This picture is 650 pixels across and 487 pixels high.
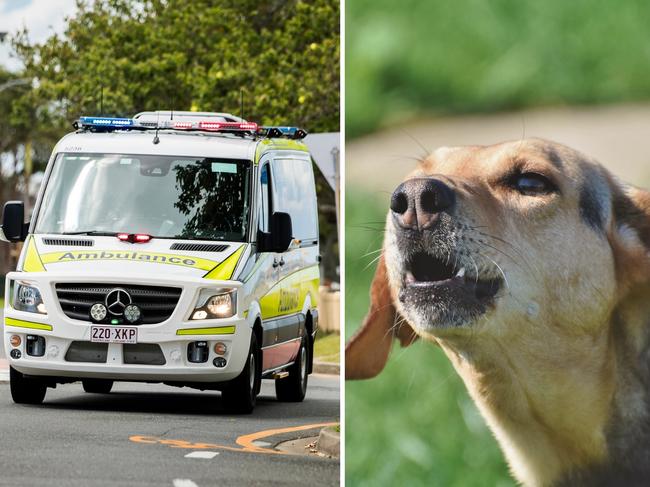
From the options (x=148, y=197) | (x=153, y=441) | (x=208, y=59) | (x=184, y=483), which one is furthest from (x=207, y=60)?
(x=184, y=483)

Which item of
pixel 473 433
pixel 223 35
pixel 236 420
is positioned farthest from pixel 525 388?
pixel 223 35

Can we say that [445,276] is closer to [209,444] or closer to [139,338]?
[209,444]

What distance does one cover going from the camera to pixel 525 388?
645 centimetres

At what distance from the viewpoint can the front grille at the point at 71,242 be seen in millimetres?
13742

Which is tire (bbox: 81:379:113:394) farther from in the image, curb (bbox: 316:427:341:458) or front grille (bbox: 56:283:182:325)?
curb (bbox: 316:427:341:458)

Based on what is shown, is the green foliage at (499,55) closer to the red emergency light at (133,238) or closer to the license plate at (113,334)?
the license plate at (113,334)

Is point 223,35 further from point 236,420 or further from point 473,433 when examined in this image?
point 473,433

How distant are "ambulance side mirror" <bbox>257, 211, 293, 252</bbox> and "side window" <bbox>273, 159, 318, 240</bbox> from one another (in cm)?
74

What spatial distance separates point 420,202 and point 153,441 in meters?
5.72

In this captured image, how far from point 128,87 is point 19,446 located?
26744 mm

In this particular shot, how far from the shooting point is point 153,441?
1159cm

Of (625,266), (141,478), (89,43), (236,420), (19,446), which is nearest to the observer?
(625,266)

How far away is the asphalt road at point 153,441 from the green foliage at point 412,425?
116 inches

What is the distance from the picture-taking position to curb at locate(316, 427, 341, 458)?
11.2 m
